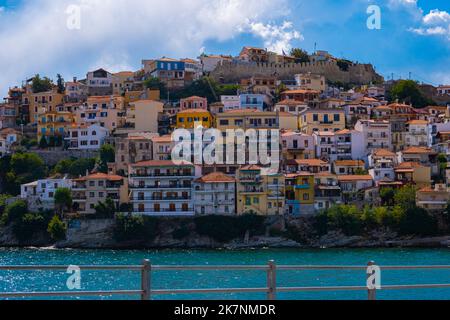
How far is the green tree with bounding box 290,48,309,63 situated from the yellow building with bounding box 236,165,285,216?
1421 inches

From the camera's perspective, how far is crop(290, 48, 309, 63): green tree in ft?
290

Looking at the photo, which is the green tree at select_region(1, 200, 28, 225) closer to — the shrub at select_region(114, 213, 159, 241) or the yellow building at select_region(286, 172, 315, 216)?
the shrub at select_region(114, 213, 159, 241)

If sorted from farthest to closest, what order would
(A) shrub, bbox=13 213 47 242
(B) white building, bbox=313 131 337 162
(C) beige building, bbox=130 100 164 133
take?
(C) beige building, bbox=130 100 164 133, (B) white building, bbox=313 131 337 162, (A) shrub, bbox=13 213 47 242

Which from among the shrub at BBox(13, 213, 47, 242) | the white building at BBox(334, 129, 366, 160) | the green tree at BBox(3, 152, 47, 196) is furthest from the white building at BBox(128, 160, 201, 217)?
the white building at BBox(334, 129, 366, 160)

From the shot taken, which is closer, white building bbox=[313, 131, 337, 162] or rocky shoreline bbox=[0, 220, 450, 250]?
rocky shoreline bbox=[0, 220, 450, 250]

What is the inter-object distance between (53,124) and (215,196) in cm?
2087

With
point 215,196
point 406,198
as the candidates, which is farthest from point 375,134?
point 215,196

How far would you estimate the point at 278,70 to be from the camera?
275 ft

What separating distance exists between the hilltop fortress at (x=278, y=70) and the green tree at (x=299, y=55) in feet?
13.0

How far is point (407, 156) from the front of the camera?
58844 millimetres

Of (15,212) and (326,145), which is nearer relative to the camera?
(15,212)

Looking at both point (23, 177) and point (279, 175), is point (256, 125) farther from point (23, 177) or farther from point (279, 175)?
point (23, 177)

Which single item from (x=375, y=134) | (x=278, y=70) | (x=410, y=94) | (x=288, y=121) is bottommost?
(x=375, y=134)

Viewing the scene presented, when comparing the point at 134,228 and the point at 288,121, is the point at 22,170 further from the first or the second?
the point at 288,121
